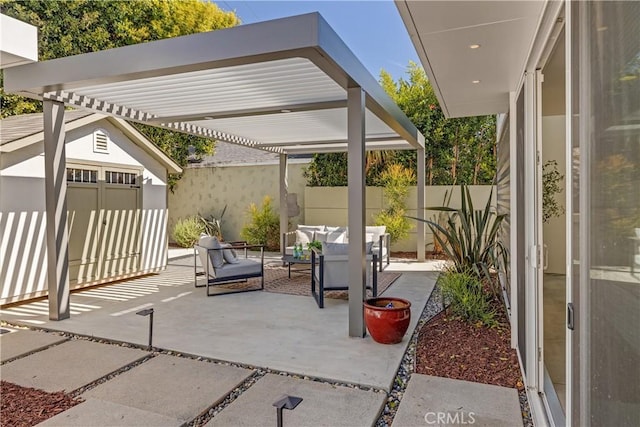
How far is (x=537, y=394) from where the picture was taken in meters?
2.95

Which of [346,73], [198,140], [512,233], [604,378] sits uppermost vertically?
[198,140]

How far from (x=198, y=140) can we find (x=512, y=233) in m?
13.3

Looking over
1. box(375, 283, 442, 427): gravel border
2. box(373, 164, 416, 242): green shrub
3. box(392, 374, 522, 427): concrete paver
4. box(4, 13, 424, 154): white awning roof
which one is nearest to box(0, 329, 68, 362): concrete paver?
box(4, 13, 424, 154): white awning roof

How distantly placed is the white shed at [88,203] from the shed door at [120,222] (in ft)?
0.06

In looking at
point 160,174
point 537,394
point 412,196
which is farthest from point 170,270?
point 537,394

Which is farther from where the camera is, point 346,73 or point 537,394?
point 346,73

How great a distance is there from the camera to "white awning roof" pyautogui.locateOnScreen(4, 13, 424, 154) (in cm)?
340

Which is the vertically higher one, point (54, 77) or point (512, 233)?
point (54, 77)

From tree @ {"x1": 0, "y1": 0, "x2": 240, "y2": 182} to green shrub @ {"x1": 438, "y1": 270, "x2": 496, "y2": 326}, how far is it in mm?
12659

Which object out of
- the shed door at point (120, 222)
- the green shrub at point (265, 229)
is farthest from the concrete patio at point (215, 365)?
the green shrub at point (265, 229)

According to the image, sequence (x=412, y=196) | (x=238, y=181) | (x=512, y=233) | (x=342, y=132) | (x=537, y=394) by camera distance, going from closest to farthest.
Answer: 1. (x=537, y=394)
2. (x=512, y=233)
3. (x=342, y=132)
4. (x=412, y=196)
5. (x=238, y=181)

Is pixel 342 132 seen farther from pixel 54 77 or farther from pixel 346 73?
pixel 54 77

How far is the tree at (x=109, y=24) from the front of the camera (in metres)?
12.9

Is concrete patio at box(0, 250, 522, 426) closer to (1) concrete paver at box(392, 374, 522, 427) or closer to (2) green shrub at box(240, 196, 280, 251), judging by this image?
(1) concrete paver at box(392, 374, 522, 427)
